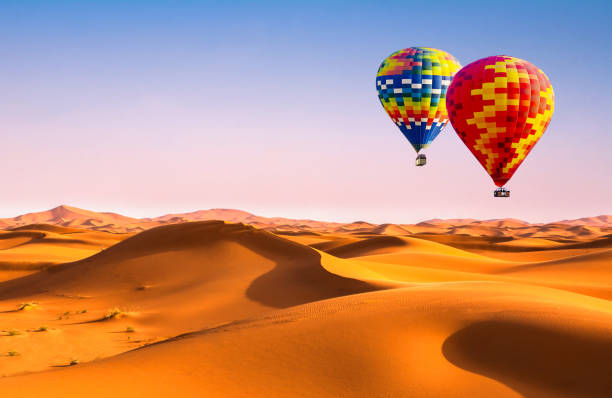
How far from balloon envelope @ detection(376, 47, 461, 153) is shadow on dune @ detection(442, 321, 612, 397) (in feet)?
96.5

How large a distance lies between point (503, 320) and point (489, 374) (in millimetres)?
1825

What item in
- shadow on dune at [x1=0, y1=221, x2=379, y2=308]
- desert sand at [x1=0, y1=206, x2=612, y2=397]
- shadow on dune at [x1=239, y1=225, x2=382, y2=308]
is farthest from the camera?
shadow on dune at [x1=0, y1=221, x2=379, y2=308]

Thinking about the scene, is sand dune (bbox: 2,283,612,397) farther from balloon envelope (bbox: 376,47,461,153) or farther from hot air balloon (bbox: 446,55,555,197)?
balloon envelope (bbox: 376,47,461,153)

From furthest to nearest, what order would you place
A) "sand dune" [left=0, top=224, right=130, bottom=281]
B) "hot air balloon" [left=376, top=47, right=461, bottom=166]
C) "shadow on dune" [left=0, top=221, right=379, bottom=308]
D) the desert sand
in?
1. "sand dune" [left=0, top=224, right=130, bottom=281]
2. "hot air balloon" [left=376, top=47, right=461, bottom=166]
3. "shadow on dune" [left=0, top=221, right=379, bottom=308]
4. the desert sand

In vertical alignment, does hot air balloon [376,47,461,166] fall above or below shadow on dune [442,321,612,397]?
above

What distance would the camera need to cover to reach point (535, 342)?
970 cm

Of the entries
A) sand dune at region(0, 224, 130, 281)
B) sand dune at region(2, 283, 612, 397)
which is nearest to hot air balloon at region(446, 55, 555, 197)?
sand dune at region(2, 283, 612, 397)

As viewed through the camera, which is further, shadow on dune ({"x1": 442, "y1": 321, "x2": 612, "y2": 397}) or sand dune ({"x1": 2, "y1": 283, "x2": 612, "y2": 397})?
sand dune ({"x1": 2, "y1": 283, "x2": 612, "y2": 397})

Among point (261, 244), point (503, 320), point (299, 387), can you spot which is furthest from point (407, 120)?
point (299, 387)

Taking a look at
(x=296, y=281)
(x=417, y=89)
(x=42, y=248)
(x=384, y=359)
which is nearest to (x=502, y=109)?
(x=417, y=89)

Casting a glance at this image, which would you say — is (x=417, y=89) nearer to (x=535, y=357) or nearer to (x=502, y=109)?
(x=502, y=109)

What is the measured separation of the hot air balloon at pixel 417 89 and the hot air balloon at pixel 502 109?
6.61m

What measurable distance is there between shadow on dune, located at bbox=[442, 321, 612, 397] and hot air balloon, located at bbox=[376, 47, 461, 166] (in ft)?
96.5

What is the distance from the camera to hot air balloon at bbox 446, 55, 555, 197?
29781 mm
